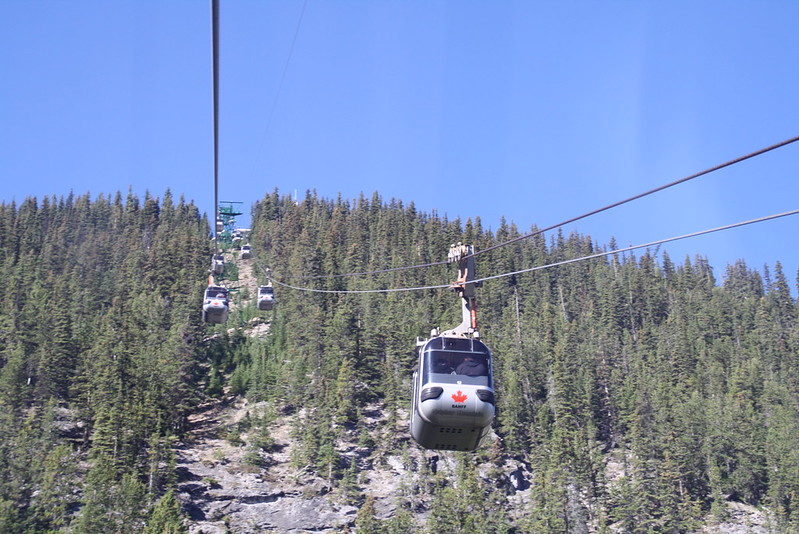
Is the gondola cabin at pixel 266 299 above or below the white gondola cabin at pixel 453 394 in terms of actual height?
above

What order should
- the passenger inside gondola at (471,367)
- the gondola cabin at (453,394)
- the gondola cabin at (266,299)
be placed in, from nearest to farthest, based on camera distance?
the gondola cabin at (453,394) → the passenger inside gondola at (471,367) → the gondola cabin at (266,299)

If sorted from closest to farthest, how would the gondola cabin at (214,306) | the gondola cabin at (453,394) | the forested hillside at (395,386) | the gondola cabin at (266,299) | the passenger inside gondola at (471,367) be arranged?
the gondola cabin at (453,394), the passenger inside gondola at (471,367), the gondola cabin at (214,306), the gondola cabin at (266,299), the forested hillside at (395,386)

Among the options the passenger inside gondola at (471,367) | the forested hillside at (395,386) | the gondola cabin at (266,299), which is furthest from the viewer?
the forested hillside at (395,386)

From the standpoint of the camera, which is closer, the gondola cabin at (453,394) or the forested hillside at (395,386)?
the gondola cabin at (453,394)

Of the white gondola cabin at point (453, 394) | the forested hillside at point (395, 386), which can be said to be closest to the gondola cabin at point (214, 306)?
the forested hillside at point (395, 386)

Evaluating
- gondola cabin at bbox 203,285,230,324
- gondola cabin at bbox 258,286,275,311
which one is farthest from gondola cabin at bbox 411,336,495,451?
gondola cabin at bbox 258,286,275,311

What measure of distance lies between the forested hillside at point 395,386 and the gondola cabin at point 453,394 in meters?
36.5

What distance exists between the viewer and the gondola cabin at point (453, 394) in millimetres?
24547

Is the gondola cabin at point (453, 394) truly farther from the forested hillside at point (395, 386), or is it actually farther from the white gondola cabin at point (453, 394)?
the forested hillside at point (395, 386)

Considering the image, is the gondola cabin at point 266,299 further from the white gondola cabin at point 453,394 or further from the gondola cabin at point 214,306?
the white gondola cabin at point 453,394

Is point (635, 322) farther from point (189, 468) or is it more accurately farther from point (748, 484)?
point (189, 468)

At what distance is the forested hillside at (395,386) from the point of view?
78.0 metres

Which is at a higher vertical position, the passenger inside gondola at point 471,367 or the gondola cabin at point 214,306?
the gondola cabin at point 214,306

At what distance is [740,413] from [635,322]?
130 feet
